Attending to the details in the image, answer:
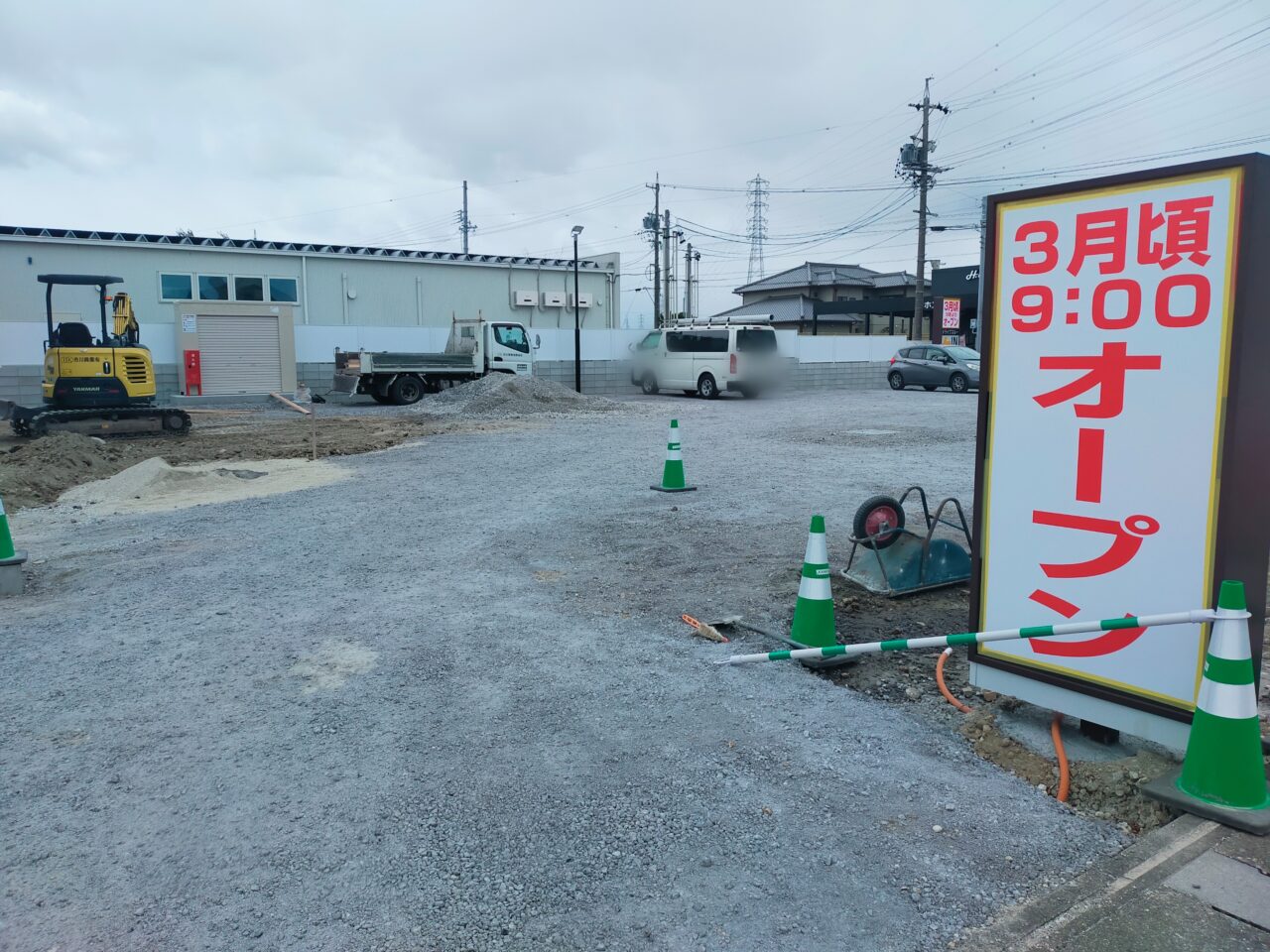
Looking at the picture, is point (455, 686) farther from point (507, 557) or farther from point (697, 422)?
point (697, 422)

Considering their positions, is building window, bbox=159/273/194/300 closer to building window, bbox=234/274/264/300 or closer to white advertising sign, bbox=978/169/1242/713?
building window, bbox=234/274/264/300

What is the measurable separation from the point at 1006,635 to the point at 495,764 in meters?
2.21

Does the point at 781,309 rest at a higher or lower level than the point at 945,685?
higher

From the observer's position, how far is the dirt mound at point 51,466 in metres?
10.4

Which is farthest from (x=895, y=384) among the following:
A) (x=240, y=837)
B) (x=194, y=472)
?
(x=240, y=837)

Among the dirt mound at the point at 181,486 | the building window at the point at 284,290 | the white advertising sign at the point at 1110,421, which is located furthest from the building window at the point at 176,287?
the white advertising sign at the point at 1110,421

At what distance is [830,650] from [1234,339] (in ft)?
6.94

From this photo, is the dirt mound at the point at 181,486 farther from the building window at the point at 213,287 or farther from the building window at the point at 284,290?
the building window at the point at 284,290

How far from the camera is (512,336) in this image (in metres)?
25.3

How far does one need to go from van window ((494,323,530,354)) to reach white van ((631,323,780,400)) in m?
4.34

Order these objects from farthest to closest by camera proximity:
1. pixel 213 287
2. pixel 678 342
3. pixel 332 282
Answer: pixel 332 282 → pixel 213 287 → pixel 678 342

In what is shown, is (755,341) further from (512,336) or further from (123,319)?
(123,319)

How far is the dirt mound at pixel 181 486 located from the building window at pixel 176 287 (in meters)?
16.8

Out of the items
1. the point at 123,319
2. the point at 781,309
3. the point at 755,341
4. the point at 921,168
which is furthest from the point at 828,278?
the point at 123,319
